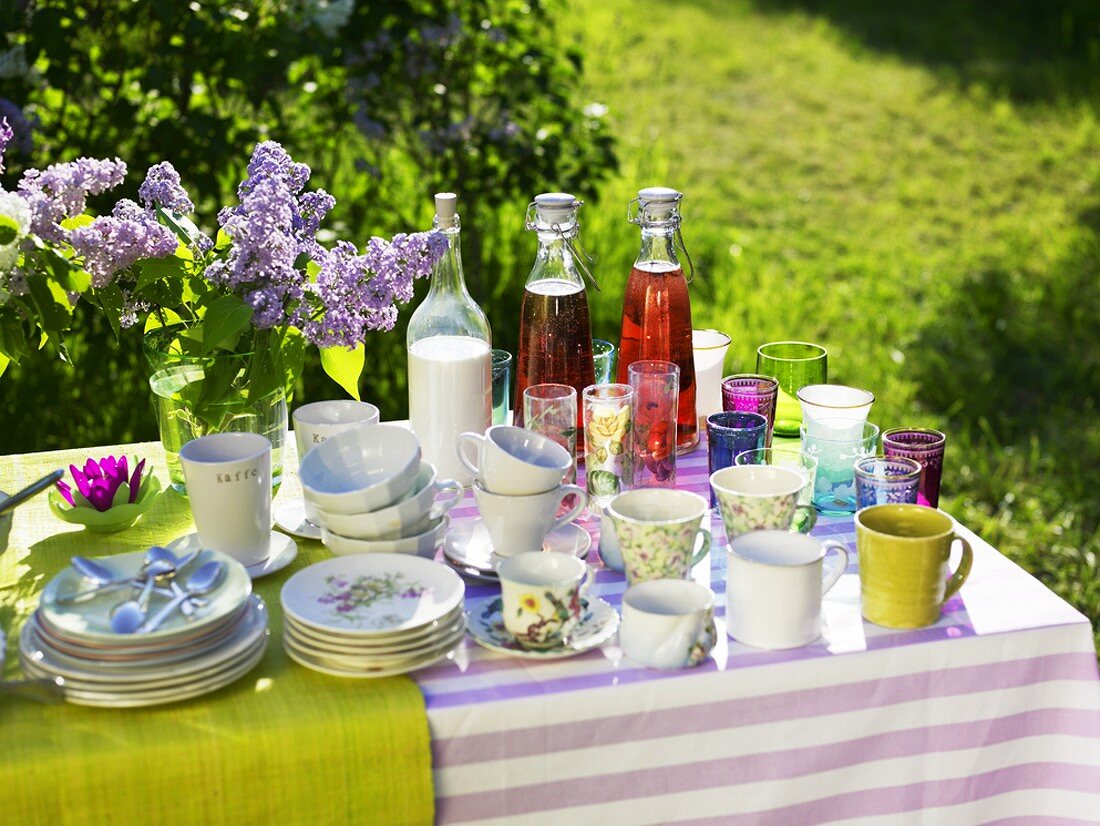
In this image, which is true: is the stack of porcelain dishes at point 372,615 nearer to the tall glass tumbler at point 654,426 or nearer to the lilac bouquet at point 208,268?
the lilac bouquet at point 208,268

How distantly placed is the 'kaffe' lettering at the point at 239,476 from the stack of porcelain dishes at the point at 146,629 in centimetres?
9

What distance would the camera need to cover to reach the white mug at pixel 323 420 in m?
1.66

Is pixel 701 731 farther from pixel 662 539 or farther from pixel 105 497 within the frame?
pixel 105 497

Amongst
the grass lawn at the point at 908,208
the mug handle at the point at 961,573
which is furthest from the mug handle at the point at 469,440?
the grass lawn at the point at 908,208

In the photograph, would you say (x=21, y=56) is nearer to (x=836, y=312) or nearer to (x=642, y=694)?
(x=642, y=694)

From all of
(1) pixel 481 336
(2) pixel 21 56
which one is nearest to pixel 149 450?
(1) pixel 481 336

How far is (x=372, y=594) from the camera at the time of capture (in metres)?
1.39

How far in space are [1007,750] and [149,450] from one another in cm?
123

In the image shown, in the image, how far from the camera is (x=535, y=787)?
4.29 feet

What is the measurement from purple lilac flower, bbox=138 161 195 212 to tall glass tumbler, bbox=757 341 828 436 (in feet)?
2.86

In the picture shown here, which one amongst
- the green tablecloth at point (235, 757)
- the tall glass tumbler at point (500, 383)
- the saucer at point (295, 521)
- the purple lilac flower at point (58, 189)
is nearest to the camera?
the green tablecloth at point (235, 757)

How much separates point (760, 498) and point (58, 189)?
879mm

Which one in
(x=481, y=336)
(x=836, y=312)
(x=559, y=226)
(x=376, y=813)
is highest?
(x=559, y=226)

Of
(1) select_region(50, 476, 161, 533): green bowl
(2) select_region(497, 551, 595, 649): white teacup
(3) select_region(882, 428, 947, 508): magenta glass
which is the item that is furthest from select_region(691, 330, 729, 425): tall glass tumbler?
(1) select_region(50, 476, 161, 533): green bowl
